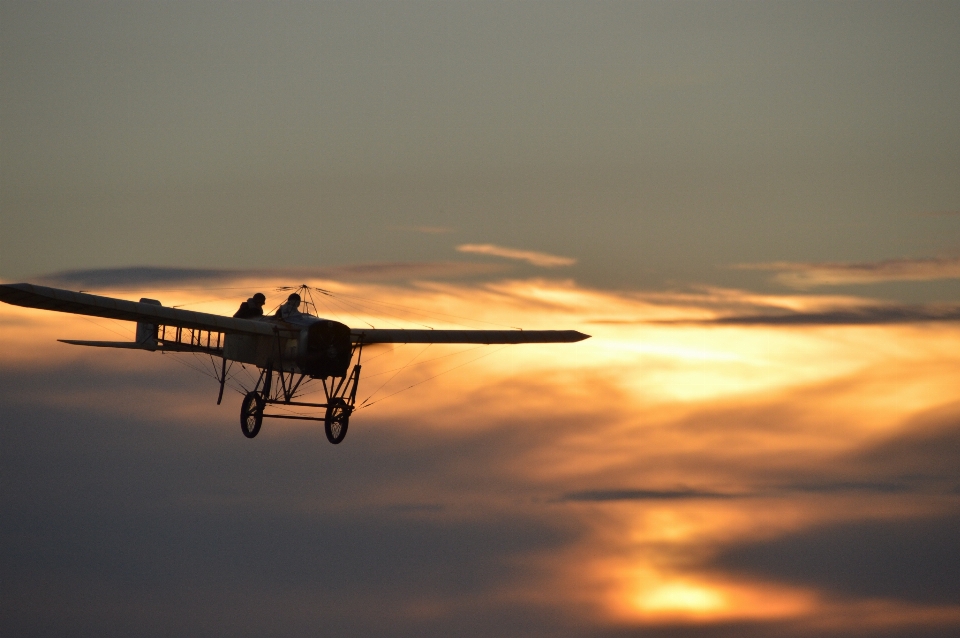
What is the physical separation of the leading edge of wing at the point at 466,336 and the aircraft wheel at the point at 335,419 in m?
2.31

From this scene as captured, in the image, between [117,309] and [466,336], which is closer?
[117,309]

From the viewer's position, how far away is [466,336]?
59844 mm

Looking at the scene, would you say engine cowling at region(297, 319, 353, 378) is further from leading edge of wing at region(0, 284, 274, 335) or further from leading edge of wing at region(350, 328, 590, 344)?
leading edge of wing at region(350, 328, 590, 344)

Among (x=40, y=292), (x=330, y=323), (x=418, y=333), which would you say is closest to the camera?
(x=40, y=292)

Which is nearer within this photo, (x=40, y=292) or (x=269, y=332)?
(x=40, y=292)

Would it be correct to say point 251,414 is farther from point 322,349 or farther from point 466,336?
point 466,336

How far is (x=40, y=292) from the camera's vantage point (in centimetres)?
4894

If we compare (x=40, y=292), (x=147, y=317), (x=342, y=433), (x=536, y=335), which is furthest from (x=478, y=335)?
(x=40, y=292)

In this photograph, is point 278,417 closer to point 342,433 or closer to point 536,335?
point 342,433

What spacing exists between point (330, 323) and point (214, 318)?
398 centimetres

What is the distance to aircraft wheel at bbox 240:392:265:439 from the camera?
173 ft

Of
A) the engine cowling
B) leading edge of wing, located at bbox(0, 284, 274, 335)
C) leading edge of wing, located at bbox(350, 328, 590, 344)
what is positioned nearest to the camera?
leading edge of wing, located at bbox(0, 284, 274, 335)

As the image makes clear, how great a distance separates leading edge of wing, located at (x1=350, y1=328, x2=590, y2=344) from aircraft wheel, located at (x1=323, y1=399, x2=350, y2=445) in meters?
2.31

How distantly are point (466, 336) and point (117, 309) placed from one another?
43.9 feet
